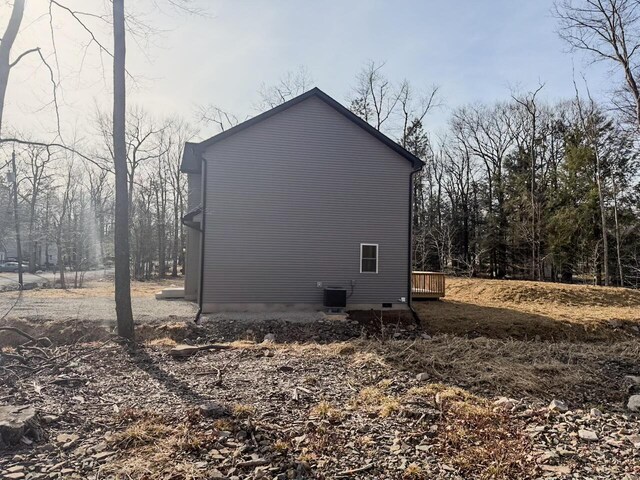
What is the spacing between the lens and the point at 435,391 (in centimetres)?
420

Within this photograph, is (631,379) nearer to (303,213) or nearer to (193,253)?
(303,213)

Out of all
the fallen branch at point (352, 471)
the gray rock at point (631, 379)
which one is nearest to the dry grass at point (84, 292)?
the fallen branch at point (352, 471)

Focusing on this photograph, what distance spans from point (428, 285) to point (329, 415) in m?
14.6

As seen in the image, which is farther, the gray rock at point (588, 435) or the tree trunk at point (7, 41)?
the tree trunk at point (7, 41)

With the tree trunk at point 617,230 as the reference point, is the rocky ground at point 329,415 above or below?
below

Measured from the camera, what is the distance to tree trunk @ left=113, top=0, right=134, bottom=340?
293 inches

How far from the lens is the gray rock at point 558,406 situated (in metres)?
3.76

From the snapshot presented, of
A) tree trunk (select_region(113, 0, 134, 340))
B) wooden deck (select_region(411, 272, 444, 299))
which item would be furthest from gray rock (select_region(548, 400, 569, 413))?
wooden deck (select_region(411, 272, 444, 299))

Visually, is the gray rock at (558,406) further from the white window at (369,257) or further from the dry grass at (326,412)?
the white window at (369,257)

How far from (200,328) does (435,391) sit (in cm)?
774

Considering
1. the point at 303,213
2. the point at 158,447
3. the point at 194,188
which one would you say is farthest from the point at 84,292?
the point at 158,447

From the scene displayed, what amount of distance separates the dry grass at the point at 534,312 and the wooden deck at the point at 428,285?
53 cm

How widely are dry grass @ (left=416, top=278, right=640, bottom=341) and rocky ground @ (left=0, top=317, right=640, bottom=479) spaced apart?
21.4 ft

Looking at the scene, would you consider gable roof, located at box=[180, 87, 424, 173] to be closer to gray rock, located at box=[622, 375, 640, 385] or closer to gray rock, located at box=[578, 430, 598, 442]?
gray rock, located at box=[622, 375, 640, 385]
